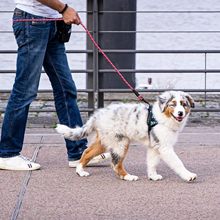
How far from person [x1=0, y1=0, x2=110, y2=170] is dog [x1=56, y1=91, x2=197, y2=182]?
0.38m

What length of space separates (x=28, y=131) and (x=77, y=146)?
1.90 metres

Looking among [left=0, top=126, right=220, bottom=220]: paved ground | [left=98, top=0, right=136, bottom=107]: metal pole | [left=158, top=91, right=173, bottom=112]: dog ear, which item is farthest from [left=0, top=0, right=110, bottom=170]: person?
[left=98, top=0, right=136, bottom=107]: metal pole

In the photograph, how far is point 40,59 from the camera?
6.70 meters

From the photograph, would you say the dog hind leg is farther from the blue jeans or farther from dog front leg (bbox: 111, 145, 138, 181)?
the blue jeans

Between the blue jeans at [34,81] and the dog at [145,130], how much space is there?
1.25 ft

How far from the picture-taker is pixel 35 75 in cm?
673

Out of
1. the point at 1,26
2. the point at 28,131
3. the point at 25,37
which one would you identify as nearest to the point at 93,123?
the point at 25,37

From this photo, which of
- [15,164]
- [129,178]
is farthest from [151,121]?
[15,164]

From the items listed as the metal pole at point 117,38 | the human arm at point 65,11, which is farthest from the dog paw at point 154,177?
the metal pole at point 117,38

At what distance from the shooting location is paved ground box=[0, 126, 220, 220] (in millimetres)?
5574

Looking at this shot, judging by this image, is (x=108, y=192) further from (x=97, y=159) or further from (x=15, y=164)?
(x=15, y=164)

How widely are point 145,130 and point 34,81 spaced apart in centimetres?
105

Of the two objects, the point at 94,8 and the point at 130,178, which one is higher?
the point at 94,8

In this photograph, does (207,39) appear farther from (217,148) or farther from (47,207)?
(47,207)
